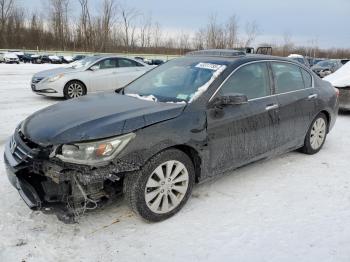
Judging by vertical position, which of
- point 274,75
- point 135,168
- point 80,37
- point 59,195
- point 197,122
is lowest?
point 59,195

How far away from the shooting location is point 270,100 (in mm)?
4477

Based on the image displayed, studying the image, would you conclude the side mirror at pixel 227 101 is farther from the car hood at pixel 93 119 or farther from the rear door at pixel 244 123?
the car hood at pixel 93 119

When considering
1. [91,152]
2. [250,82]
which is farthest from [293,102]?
[91,152]

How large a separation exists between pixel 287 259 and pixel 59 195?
6.37ft

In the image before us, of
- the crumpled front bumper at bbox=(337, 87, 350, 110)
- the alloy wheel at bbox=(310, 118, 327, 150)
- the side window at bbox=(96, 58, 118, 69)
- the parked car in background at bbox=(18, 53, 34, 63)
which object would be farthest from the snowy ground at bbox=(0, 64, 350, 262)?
the parked car in background at bbox=(18, 53, 34, 63)

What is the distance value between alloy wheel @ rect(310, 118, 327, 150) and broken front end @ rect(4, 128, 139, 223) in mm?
3317

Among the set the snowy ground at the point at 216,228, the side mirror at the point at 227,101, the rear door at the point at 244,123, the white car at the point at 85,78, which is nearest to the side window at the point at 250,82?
the rear door at the point at 244,123

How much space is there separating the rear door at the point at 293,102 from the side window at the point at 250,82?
0.22 meters

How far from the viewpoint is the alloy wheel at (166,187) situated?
334 centimetres

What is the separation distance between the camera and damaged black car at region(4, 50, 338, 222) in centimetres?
306

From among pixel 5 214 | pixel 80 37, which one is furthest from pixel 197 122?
pixel 80 37

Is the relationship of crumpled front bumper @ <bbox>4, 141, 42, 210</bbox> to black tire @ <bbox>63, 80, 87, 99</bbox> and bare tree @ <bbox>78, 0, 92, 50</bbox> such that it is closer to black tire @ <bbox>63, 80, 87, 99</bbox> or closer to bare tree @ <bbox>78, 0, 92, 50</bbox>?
black tire @ <bbox>63, 80, 87, 99</bbox>

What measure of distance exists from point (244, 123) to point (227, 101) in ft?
1.42

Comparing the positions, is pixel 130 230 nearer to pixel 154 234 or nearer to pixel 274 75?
pixel 154 234
